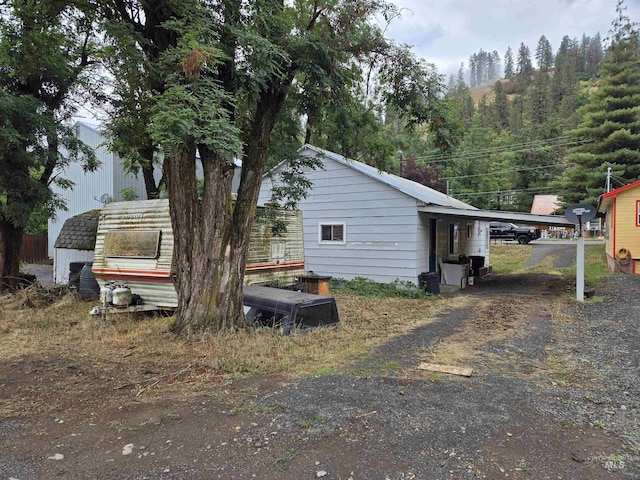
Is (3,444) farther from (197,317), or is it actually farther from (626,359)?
(626,359)

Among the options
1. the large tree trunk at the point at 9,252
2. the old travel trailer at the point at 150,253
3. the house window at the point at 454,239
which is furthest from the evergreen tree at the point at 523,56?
the large tree trunk at the point at 9,252

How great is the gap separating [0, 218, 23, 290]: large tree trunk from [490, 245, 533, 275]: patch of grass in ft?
54.3

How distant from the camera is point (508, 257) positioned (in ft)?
74.0

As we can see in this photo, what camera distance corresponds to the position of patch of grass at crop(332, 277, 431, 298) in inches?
430

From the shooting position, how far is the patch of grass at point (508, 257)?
1858 cm

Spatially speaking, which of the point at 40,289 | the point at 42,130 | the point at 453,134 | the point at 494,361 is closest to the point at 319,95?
the point at 453,134

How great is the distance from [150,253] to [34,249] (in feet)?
58.2

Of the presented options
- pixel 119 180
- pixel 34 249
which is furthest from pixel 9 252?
pixel 34 249

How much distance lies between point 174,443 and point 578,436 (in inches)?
118

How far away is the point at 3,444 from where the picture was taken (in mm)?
2973

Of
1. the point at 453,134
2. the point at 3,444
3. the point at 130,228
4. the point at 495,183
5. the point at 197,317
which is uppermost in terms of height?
the point at 495,183

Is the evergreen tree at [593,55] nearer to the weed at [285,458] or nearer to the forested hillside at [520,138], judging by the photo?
the forested hillside at [520,138]

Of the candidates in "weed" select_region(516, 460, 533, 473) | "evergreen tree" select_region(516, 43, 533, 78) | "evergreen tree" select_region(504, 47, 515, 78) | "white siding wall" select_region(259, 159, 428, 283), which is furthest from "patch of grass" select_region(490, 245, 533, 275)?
"evergreen tree" select_region(504, 47, 515, 78)

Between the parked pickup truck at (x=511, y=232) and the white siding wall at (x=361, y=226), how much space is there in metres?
19.6
